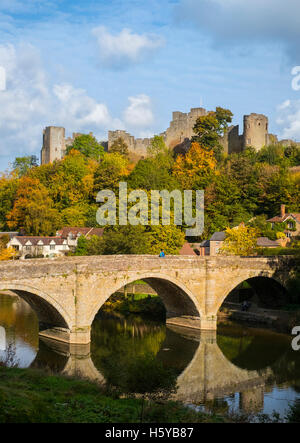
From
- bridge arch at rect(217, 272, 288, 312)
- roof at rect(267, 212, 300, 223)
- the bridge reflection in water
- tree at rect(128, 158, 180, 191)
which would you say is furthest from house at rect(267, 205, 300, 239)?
the bridge reflection in water

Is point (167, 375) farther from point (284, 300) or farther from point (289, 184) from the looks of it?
point (289, 184)

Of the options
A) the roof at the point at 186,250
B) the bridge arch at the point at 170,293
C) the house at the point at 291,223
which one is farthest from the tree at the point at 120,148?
the bridge arch at the point at 170,293

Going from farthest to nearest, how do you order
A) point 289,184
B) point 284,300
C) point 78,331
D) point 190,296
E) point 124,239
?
point 289,184 → point 124,239 → point 284,300 → point 190,296 → point 78,331

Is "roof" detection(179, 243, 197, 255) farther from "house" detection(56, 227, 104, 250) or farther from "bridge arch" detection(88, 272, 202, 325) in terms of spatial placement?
"bridge arch" detection(88, 272, 202, 325)

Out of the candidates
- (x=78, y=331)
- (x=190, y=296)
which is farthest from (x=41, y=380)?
(x=190, y=296)

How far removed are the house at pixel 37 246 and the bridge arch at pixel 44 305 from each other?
23.7m

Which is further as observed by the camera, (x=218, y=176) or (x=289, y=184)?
(x=218, y=176)

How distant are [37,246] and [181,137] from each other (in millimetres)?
27606

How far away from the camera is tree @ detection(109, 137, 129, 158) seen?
67188 mm

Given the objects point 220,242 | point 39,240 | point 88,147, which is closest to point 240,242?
point 220,242

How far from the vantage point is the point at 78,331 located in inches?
982

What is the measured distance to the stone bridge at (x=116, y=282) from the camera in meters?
23.7

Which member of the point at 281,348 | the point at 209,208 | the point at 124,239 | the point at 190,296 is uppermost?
the point at 209,208

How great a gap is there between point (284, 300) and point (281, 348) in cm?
833
